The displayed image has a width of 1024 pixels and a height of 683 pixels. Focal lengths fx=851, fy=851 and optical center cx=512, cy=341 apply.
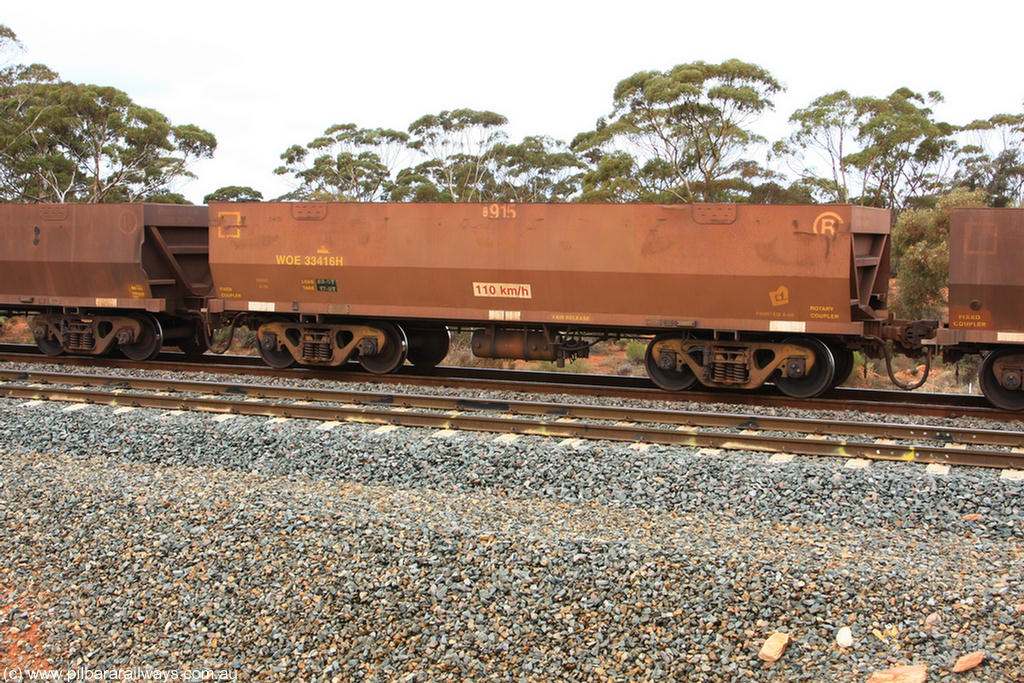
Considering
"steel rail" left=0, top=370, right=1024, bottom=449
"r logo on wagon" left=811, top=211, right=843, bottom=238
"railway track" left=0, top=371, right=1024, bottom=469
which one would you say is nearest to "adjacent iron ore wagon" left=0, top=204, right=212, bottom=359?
"steel rail" left=0, top=370, right=1024, bottom=449

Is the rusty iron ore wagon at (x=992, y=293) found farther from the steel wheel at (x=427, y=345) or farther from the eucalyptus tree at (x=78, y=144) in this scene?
the eucalyptus tree at (x=78, y=144)

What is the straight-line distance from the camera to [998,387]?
11.1m

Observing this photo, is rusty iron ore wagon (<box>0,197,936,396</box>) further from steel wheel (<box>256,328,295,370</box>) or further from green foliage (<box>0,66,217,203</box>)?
green foliage (<box>0,66,217,203</box>)

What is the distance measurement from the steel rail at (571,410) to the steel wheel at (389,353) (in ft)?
6.60

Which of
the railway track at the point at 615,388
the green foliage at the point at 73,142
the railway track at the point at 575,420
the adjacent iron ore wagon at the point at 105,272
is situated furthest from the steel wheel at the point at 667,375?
the green foliage at the point at 73,142

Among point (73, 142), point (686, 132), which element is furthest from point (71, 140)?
point (686, 132)

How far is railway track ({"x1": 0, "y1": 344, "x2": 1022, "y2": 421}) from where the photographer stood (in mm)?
10875

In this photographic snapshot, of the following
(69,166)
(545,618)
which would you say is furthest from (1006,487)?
(69,166)

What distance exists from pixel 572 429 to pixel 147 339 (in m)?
9.68

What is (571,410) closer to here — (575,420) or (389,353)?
(575,420)

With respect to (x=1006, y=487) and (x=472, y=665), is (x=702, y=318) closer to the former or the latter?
(x=1006, y=487)

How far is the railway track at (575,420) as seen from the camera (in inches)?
323

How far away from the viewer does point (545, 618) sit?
542cm

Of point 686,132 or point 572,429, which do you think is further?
point 686,132
